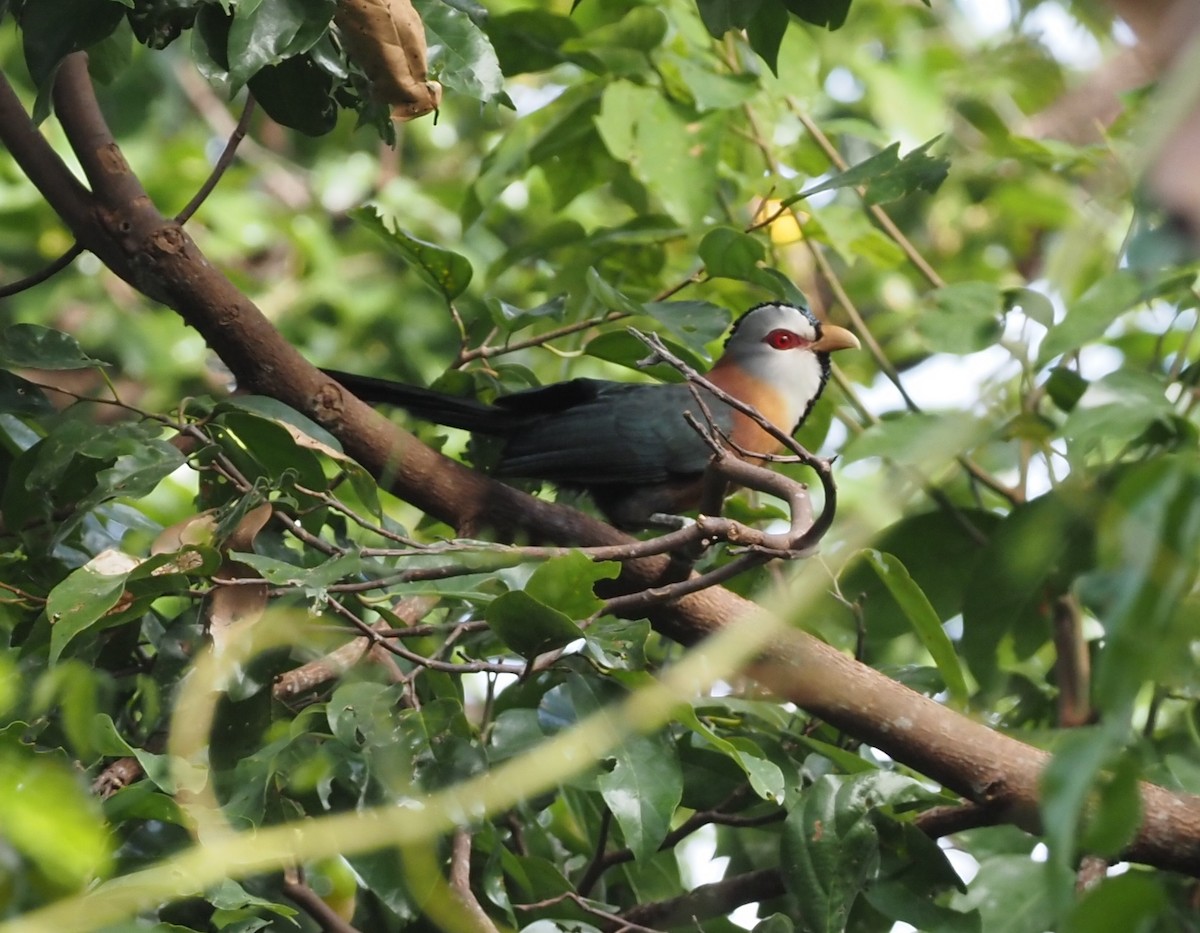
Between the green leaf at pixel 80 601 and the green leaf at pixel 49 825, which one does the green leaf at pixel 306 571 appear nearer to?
the green leaf at pixel 80 601

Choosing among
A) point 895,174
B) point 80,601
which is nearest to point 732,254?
point 895,174

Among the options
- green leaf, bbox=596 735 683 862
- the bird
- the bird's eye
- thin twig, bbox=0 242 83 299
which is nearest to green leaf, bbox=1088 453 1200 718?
green leaf, bbox=596 735 683 862

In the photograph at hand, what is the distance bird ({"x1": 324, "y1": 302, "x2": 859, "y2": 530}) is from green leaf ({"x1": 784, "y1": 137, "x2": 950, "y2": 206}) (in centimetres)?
66

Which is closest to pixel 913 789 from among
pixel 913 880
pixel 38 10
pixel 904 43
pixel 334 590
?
pixel 913 880

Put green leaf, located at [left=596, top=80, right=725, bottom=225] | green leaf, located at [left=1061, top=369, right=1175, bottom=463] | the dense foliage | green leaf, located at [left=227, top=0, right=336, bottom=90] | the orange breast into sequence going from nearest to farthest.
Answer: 1. the dense foliage
2. green leaf, located at [left=227, top=0, right=336, bottom=90]
3. green leaf, located at [left=1061, top=369, right=1175, bottom=463]
4. green leaf, located at [left=596, top=80, right=725, bottom=225]
5. the orange breast

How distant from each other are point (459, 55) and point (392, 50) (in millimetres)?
133

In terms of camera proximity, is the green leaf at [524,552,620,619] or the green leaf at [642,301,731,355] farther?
the green leaf at [642,301,731,355]

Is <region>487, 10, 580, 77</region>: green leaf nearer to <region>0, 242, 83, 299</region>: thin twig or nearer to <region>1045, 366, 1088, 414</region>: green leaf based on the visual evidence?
<region>0, 242, 83, 299</region>: thin twig

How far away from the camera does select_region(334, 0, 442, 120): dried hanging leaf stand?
1.82 meters

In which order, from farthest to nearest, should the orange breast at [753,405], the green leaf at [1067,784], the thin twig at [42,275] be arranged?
1. the orange breast at [753,405]
2. the thin twig at [42,275]
3. the green leaf at [1067,784]

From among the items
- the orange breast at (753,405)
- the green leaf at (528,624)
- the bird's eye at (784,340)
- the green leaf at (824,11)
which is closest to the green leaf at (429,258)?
the green leaf at (824,11)

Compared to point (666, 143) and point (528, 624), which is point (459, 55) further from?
point (666, 143)

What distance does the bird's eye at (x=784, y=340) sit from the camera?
3.96 metres

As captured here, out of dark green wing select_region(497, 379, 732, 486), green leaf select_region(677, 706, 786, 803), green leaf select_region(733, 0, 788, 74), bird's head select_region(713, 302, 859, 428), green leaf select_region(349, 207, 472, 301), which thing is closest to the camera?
green leaf select_region(677, 706, 786, 803)
